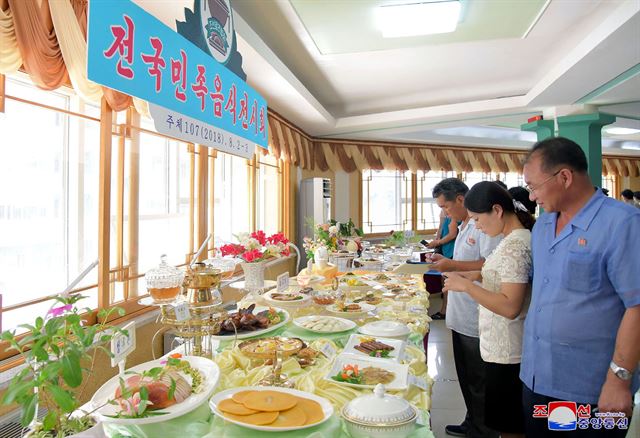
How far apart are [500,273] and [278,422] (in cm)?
110

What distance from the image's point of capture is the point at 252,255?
2.09 meters

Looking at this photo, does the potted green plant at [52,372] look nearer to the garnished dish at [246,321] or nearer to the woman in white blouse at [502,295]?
the garnished dish at [246,321]

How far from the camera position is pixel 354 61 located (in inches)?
178

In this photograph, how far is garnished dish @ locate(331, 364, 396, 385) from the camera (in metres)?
1.21

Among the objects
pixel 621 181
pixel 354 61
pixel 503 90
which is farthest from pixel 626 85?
pixel 621 181

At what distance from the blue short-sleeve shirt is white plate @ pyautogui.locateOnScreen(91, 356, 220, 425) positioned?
3.62 ft

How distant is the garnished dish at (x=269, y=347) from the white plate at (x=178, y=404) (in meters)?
0.17

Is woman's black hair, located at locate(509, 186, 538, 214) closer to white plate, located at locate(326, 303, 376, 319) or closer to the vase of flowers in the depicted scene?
white plate, located at locate(326, 303, 376, 319)

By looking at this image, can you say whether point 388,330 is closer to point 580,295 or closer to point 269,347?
point 269,347

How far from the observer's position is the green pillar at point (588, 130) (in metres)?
5.58

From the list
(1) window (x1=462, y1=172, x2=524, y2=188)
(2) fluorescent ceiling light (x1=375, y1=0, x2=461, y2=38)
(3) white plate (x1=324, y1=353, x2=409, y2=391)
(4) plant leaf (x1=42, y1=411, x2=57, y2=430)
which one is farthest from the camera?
(1) window (x1=462, y1=172, x2=524, y2=188)

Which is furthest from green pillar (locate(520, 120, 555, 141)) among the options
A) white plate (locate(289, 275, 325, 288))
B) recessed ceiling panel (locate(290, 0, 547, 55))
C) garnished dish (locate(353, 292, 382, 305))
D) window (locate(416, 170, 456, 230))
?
garnished dish (locate(353, 292, 382, 305))

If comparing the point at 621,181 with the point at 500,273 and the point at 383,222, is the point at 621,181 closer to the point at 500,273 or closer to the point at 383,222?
the point at 383,222

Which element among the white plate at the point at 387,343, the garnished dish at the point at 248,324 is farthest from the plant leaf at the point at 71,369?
the white plate at the point at 387,343
